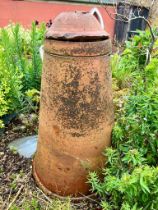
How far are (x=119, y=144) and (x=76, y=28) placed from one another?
0.69 m

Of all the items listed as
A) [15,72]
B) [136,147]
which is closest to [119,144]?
[136,147]

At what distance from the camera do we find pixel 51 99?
66.9 inches

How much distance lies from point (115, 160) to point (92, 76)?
18.6 inches

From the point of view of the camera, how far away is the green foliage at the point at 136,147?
136 cm

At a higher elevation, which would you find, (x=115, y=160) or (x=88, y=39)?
(x=88, y=39)

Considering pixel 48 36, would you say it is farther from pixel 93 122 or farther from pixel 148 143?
pixel 148 143

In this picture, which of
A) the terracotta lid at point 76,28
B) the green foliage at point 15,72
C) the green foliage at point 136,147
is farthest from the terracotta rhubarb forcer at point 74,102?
the green foliage at point 15,72

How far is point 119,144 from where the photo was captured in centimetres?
175

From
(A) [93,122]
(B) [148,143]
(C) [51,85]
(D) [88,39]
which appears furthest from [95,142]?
(D) [88,39]

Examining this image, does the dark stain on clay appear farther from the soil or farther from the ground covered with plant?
the soil

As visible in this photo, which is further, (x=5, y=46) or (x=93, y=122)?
(x=5, y=46)

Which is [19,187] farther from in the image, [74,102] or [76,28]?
[76,28]

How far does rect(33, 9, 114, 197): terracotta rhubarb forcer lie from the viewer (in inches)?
62.9

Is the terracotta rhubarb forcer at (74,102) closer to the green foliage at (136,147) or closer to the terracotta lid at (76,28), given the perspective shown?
the terracotta lid at (76,28)
